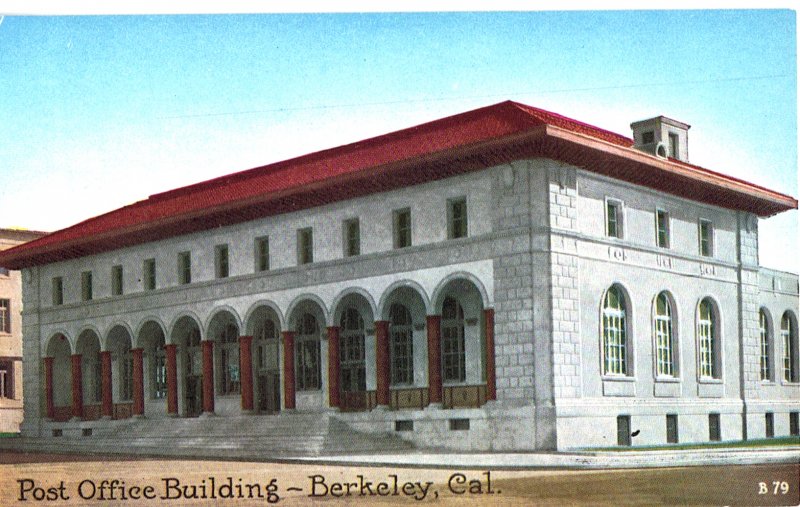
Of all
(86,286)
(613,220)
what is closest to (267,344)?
(86,286)

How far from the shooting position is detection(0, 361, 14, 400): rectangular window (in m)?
25.7

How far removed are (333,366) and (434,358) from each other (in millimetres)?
3336

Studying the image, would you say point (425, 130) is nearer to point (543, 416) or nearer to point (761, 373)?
point (543, 416)

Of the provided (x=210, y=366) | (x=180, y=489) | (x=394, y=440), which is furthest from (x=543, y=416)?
(x=210, y=366)

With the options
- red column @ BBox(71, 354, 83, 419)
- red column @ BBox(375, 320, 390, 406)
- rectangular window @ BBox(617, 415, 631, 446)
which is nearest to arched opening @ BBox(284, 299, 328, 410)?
red column @ BBox(375, 320, 390, 406)

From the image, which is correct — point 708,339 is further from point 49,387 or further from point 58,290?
point 58,290

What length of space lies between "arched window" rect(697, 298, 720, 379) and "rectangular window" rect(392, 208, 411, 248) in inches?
287

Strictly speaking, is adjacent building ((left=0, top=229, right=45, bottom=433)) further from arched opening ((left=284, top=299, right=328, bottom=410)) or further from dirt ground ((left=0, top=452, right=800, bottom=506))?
arched opening ((left=284, top=299, right=328, bottom=410))

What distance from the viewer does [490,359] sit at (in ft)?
92.7

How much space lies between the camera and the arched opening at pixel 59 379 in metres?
29.4

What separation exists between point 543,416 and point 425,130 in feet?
22.3

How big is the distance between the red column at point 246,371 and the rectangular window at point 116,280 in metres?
3.56

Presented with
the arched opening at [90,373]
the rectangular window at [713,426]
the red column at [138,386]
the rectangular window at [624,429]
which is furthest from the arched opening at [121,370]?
the rectangular window at [713,426]

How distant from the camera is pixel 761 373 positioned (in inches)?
1182
